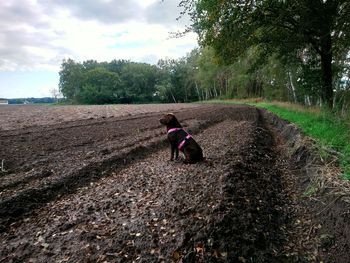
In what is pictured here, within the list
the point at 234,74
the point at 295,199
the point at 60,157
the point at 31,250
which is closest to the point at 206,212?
the point at 295,199

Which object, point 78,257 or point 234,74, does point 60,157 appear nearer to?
point 78,257

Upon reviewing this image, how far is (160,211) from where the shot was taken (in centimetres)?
464

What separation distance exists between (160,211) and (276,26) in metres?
13.5

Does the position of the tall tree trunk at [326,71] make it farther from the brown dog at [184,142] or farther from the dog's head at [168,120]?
the dog's head at [168,120]

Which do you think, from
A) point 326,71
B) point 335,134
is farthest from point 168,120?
point 326,71

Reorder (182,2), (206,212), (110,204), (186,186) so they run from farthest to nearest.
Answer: (182,2) → (186,186) → (110,204) → (206,212)

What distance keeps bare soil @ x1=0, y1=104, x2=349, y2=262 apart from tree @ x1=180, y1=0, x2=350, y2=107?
799cm

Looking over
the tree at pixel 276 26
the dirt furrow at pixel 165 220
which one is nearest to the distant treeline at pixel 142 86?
the tree at pixel 276 26

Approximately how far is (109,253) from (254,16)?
542 inches

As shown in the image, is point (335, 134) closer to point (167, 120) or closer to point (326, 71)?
point (167, 120)

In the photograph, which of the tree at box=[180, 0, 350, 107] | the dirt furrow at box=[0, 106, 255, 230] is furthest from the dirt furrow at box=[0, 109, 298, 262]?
the tree at box=[180, 0, 350, 107]

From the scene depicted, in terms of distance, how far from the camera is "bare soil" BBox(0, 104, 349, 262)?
367 cm

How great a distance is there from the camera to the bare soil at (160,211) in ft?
12.0

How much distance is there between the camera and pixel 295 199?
5445mm
